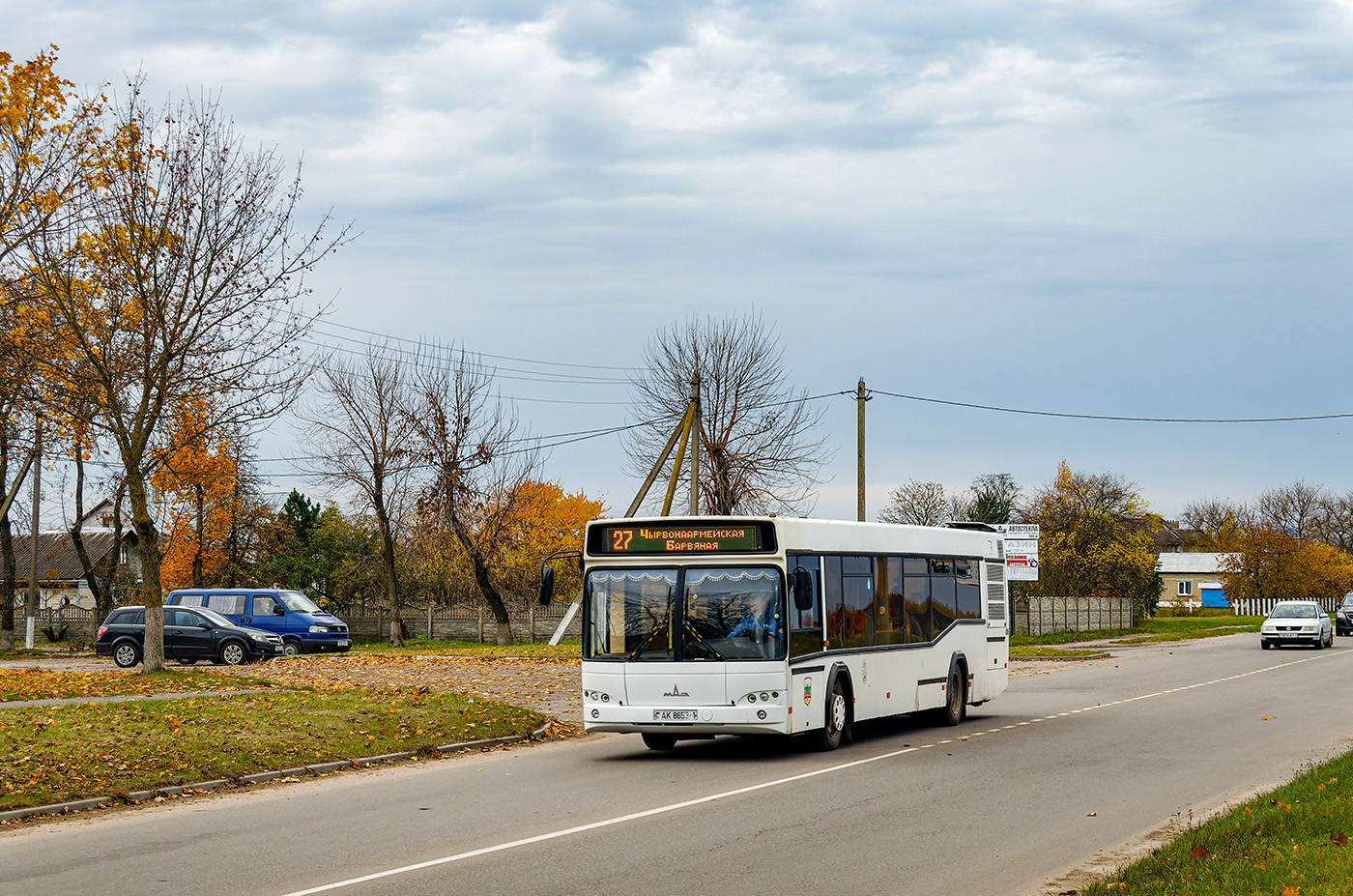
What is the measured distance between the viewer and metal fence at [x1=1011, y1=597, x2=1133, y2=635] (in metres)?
56.3

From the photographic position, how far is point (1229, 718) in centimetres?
2030

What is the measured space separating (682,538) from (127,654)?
24.5 m

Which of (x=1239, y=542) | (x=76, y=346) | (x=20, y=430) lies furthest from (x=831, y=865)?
(x=1239, y=542)

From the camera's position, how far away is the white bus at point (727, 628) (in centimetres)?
1516

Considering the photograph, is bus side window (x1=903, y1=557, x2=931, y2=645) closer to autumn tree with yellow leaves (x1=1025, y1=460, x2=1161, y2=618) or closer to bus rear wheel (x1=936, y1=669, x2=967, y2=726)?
bus rear wheel (x1=936, y1=669, x2=967, y2=726)

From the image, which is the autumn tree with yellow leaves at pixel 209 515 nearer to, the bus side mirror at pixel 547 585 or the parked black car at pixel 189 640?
the parked black car at pixel 189 640

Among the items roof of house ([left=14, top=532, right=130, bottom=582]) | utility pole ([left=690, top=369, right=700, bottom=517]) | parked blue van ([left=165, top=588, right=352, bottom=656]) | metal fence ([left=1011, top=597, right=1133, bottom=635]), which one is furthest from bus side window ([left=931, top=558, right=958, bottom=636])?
roof of house ([left=14, top=532, right=130, bottom=582])

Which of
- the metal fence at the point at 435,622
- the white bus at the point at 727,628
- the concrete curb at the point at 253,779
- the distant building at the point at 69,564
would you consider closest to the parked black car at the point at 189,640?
the metal fence at the point at 435,622

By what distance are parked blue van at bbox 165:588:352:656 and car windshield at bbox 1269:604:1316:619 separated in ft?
101

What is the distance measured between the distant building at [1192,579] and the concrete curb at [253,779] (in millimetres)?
123073

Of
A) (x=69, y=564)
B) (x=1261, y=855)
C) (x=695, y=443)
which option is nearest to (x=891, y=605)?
(x=1261, y=855)

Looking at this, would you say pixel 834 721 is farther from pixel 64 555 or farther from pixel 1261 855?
pixel 64 555

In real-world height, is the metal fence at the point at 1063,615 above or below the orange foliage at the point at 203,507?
below

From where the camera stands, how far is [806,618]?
1577cm
